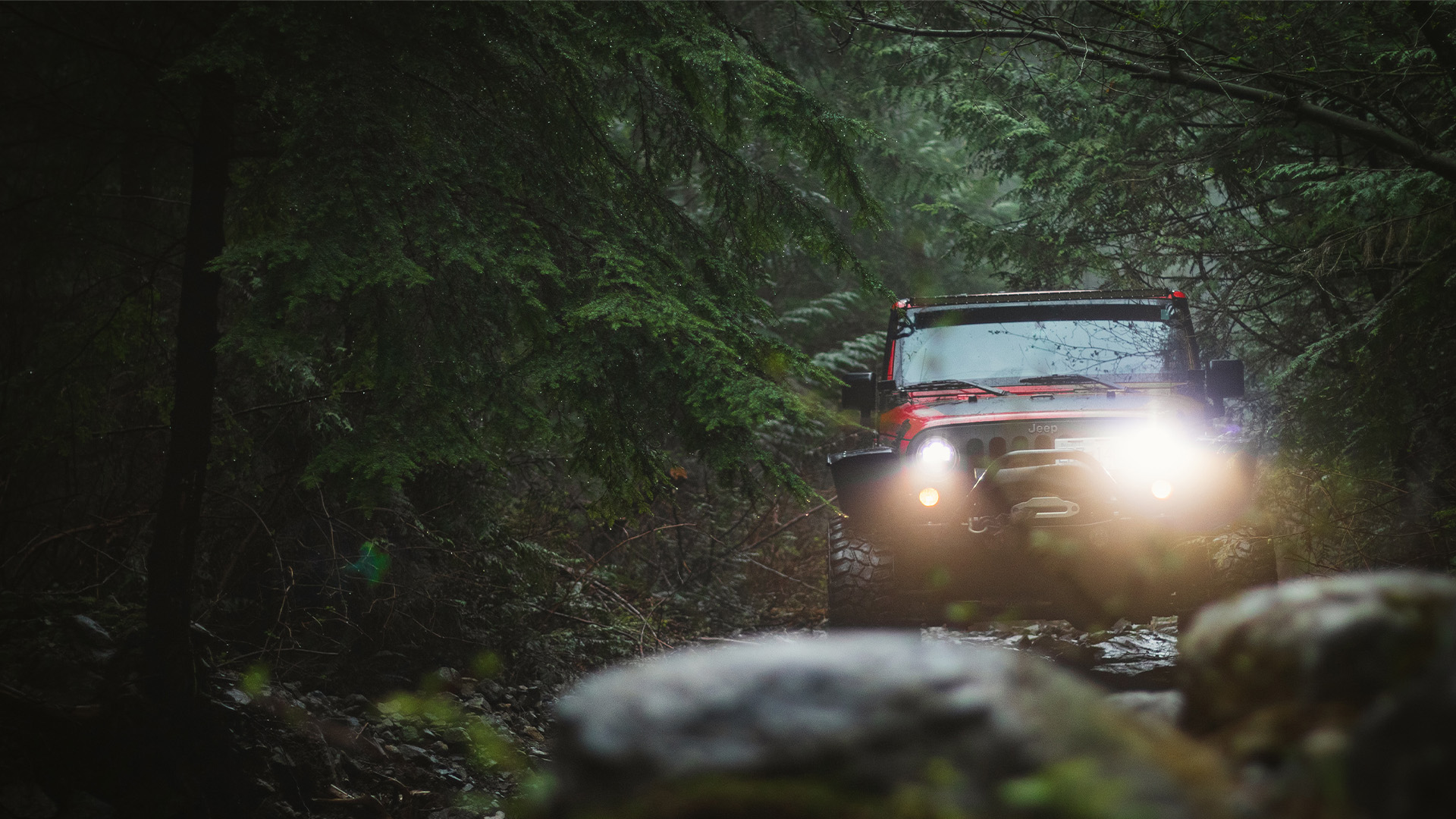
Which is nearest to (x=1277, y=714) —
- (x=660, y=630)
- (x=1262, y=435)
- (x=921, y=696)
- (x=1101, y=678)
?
(x=921, y=696)

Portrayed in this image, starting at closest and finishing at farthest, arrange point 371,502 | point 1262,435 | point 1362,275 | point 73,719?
point 73,719, point 371,502, point 1362,275, point 1262,435

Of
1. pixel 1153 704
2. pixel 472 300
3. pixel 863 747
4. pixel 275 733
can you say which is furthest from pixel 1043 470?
pixel 863 747

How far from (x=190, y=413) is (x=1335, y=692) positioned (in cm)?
416

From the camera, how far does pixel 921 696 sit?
4.22ft

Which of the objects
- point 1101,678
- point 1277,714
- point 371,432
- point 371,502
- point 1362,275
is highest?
point 1362,275

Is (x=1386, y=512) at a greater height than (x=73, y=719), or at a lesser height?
greater

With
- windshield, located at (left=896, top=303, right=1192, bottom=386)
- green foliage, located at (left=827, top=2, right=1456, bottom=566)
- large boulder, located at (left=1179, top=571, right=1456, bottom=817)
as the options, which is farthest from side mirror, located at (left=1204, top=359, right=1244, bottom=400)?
large boulder, located at (left=1179, top=571, right=1456, bottom=817)

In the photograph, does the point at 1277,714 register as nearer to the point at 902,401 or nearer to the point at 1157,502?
the point at 1157,502

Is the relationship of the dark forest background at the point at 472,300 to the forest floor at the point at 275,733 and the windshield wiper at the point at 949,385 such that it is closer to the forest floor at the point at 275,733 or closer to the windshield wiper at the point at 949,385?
the forest floor at the point at 275,733

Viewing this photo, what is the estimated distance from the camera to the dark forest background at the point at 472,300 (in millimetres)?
3557

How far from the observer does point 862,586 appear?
18.8ft

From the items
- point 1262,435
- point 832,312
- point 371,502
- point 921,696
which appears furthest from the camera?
point 832,312

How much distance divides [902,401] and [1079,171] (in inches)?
194

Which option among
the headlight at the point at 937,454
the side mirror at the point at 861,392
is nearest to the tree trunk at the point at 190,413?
the headlight at the point at 937,454
